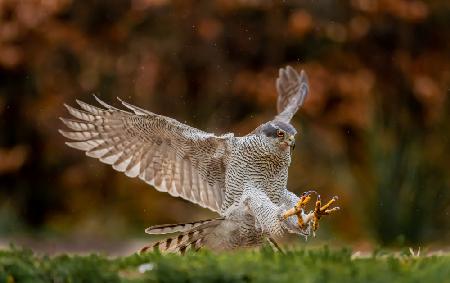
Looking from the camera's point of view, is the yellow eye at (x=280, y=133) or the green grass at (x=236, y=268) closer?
the green grass at (x=236, y=268)

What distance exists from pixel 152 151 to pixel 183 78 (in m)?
7.56

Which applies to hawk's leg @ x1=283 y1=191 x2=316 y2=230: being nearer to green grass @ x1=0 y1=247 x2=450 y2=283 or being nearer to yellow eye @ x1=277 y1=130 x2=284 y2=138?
green grass @ x1=0 y1=247 x2=450 y2=283

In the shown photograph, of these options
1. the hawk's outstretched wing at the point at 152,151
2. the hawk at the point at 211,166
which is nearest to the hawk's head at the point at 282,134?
the hawk at the point at 211,166

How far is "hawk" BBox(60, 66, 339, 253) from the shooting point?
183 inches

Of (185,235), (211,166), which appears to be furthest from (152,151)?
(185,235)

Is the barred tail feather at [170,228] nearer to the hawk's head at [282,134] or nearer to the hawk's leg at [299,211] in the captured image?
the hawk's head at [282,134]

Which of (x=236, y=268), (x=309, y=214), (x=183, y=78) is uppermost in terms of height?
(x=183, y=78)

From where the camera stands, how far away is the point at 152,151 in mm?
5582

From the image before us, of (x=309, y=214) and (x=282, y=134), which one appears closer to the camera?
(x=309, y=214)

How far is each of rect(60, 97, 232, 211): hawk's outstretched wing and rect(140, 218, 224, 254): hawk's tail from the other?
59 centimetres

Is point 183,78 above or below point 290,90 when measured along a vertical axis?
above

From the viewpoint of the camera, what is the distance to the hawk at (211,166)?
4.65 meters

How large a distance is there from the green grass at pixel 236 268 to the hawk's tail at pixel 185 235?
3.87 feet

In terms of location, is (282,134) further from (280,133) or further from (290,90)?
(290,90)
